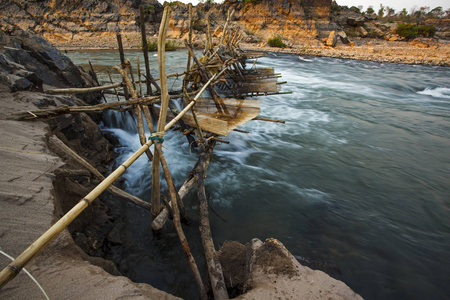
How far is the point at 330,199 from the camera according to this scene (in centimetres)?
436

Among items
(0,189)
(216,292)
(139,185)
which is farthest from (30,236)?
(139,185)

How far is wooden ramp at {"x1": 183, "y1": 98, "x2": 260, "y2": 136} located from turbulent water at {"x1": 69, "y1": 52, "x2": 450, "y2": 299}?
1234 mm

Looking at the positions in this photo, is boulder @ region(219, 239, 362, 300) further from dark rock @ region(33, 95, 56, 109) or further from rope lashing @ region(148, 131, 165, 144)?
dark rock @ region(33, 95, 56, 109)

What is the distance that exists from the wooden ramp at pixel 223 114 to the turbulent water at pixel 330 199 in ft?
4.05

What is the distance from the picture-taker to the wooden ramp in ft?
13.1

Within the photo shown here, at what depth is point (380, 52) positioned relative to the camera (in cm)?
2611

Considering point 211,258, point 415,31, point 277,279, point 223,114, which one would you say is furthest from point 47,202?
point 415,31

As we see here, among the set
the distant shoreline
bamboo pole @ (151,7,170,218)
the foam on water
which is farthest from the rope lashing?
the distant shoreline

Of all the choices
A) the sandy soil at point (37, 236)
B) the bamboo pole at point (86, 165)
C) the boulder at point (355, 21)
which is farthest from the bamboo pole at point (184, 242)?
the boulder at point (355, 21)

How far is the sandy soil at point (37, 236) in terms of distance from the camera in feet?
4.77

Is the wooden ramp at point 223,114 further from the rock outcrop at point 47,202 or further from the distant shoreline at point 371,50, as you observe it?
the distant shoreline at point 371,50

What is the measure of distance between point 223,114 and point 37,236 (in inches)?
150

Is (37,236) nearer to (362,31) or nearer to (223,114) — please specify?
(223,114)

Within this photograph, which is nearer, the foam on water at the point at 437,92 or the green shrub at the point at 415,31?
the foam on water at the point at 437,92
